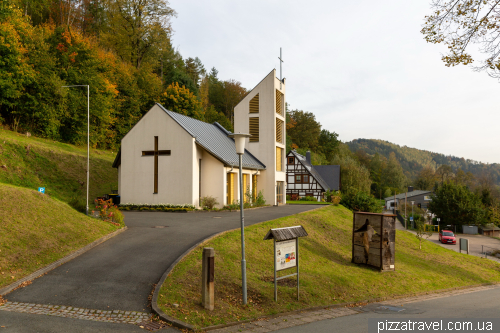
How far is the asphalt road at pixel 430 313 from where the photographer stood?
23.3ft

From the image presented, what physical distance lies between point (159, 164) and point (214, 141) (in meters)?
4.82

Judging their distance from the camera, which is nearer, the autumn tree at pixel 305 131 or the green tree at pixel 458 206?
the green tree at pixel 458 206

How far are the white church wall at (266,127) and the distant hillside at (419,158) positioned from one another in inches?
5632

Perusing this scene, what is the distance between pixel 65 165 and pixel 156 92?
2152 centimetres

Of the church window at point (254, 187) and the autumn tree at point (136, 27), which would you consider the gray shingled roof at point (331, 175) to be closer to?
the church window at point (254, 187)

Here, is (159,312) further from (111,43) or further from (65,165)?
(111,43)

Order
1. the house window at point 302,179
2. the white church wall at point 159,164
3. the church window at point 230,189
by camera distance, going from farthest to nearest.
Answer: the house window at point 302,179, the church window at point 230,189, the white church wall at point 159,164

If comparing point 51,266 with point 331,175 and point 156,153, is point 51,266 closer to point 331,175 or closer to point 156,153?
point 156,153

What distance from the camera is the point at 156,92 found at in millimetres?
45438

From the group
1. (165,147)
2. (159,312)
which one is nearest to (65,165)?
(165,147)

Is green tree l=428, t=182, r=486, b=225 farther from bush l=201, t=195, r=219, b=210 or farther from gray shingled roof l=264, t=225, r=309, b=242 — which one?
gray shingled roof l=264, t=225, r=309, b=242

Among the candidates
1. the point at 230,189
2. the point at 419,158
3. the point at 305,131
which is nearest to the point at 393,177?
the point at 305,131

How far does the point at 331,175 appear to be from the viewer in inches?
2172

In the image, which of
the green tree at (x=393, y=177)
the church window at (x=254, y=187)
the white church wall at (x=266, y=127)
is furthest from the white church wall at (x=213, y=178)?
the green tree at (x=393, y=177)
